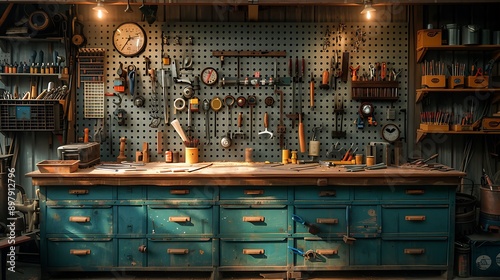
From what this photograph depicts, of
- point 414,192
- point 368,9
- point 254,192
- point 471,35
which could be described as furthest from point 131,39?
point 471,35

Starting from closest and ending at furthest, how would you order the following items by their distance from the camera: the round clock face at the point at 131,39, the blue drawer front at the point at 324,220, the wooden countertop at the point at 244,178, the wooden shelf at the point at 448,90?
the wooden countertop at the point at 244,178 < the blue drawer front at the point at 324,220 < the wooden shelf at the point at 448,90 < the round clock face at the point at 131,39

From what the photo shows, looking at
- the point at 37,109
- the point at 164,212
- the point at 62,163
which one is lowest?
the point at 164,212

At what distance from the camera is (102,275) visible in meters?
3.38

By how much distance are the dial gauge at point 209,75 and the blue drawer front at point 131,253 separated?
5.07 ft

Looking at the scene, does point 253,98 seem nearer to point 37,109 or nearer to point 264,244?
point 264,244

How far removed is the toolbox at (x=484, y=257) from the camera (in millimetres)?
3332

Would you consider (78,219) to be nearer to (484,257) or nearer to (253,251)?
(253,251)

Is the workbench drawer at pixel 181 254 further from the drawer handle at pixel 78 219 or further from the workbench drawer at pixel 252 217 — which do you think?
the drawer handle at pixel 78 219

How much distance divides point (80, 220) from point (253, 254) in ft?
4.65

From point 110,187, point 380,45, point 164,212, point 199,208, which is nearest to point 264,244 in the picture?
point 199,208

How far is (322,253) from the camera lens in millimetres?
3287

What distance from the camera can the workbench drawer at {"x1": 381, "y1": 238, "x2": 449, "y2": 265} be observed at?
3.31 meters

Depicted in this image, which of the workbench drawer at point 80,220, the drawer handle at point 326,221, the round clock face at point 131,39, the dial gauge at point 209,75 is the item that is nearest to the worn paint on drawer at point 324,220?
the drawer handle at point 326,221

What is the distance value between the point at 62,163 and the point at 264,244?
1751 millimetres
